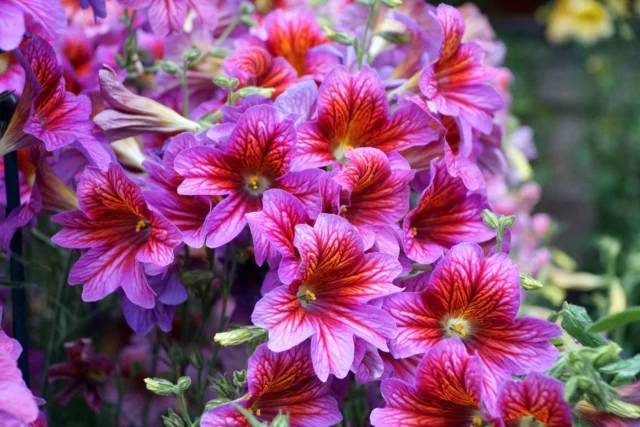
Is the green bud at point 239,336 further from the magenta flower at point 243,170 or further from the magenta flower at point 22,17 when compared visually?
the magenta flower at point 22,17

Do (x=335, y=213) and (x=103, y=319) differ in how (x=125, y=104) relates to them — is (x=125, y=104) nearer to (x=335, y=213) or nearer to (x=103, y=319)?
(x=335, y=213)

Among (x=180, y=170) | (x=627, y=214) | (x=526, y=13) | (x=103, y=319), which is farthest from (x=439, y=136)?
(x=526, y=13)

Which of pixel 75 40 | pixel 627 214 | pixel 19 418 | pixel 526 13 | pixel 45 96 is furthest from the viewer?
pixel 526 13

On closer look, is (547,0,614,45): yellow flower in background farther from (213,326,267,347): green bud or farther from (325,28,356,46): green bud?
(213,326,267,347): green bud

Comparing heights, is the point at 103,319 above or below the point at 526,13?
above

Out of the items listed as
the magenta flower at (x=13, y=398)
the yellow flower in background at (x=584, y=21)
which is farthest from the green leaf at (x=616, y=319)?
the yellow flower in background at (x=584, y=21)

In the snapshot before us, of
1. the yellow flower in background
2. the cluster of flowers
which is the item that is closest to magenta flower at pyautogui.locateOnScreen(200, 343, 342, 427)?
the cluster of flowers

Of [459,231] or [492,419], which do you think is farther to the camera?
[459,231]
